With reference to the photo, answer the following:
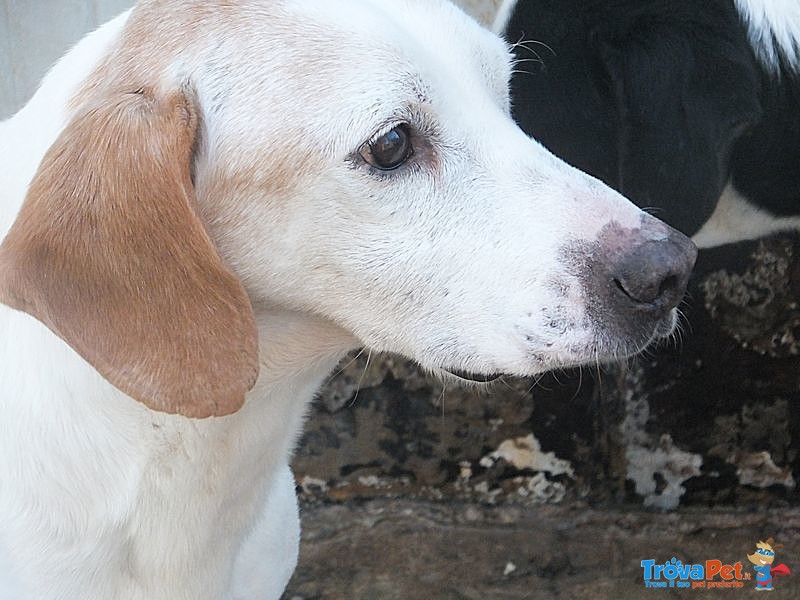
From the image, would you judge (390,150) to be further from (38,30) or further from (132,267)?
(38,30)

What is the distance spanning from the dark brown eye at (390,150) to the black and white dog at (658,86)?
851 millimetres

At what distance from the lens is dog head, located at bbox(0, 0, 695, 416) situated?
1.30 m

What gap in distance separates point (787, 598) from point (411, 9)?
6.76 ft

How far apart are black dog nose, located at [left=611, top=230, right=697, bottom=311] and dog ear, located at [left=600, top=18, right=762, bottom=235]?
804 millimetres

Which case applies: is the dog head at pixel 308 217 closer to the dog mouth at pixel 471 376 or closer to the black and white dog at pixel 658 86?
the dog mouth at pixel 471 376

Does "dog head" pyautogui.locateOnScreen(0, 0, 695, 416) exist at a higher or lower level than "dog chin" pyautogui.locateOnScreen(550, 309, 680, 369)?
higher

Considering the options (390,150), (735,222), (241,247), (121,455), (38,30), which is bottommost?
(735,222)

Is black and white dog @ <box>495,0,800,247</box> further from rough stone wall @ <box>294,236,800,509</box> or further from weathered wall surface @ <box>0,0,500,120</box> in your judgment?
rough stone wall @ <box>294,236,800,509</box>

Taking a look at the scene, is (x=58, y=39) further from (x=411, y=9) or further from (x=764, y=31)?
(x=764, y=31)

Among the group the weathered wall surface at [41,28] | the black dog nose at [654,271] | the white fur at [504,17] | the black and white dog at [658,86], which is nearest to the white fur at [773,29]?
the black and white dog at [658,86]

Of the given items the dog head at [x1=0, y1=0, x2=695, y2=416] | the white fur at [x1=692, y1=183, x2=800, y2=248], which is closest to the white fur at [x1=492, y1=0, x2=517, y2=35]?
the white fur at [x1=692, y1=183, x2=800, y2=248]

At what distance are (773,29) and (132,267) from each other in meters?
1.65

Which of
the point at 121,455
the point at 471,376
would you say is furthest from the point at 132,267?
the point at 471,376

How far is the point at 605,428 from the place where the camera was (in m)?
3.05
